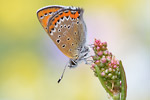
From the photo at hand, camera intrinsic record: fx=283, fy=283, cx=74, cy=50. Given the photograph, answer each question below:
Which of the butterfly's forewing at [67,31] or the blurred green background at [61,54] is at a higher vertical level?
the butterfly's forewing at [67,31]

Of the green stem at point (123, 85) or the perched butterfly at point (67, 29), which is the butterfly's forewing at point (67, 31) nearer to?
the perched butterfly at point (67, 29)

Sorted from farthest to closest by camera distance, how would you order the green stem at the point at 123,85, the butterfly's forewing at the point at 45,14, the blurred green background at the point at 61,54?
the blurred green background at the point at 61,54
the butterfly's forewing at the point at 45,14
the green stem at the point at 123,85

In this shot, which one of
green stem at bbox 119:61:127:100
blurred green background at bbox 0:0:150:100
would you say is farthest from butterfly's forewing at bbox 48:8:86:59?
blurred green background at bbox 0:0:150:100

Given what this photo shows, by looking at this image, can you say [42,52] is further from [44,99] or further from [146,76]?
[146,76]

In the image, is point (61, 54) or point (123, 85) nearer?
point (123, 85)

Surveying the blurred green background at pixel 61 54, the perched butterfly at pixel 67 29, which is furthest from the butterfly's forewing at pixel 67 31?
the blurred green background at pixel 61 54

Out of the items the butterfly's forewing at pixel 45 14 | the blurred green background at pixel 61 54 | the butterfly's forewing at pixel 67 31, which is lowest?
the blurred green background at pixel 61 54

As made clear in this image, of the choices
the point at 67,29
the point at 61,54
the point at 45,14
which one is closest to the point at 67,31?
the point at 67,29

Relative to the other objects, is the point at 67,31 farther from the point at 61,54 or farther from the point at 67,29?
the point at 61,54
